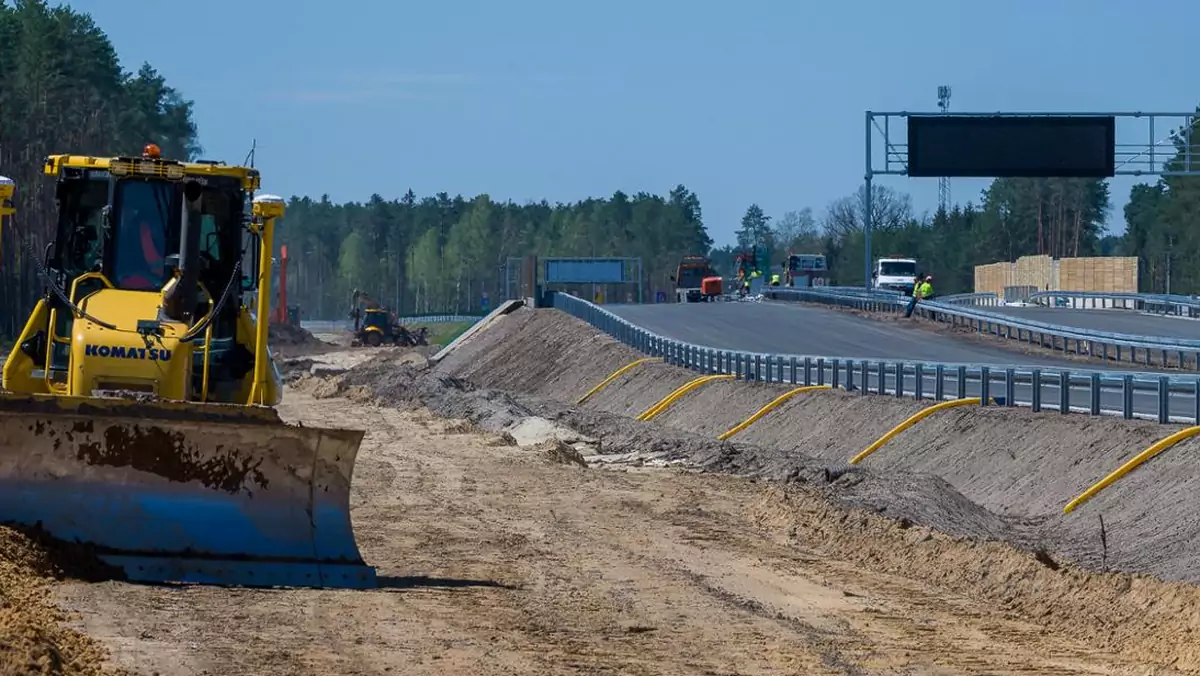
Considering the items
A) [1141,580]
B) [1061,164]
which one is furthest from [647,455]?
[1061,164]

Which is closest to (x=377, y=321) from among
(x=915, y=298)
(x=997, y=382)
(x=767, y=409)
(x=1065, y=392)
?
(x=915, y=298)

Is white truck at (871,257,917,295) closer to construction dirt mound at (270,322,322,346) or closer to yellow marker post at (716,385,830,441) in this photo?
construction dirt mound at (270,322,322,346)

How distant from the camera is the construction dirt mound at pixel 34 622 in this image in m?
8.45

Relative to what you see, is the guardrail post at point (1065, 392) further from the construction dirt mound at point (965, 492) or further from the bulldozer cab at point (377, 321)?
the bulldozer cab at point (377, 321)

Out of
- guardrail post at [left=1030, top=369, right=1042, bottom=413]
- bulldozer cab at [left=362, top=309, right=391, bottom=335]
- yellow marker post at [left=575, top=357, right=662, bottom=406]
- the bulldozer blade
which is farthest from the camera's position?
bulldozer cab at [left=362, top=309, right=391, bottom=335]

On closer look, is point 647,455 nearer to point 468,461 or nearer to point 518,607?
point 468,461

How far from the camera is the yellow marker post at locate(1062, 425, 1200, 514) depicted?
18625 mm

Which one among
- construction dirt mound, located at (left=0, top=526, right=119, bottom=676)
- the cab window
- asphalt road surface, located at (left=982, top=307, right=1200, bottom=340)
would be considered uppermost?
the cab window

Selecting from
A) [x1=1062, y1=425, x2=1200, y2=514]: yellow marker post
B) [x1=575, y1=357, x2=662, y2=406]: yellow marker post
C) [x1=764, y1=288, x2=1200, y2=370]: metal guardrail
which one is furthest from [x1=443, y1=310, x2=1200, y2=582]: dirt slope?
[x1=575, y1=357, x2=662, y2=406]: yellow marker post

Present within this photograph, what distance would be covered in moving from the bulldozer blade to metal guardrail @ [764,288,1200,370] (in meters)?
19.7

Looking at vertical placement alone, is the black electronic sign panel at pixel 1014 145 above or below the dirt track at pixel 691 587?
above

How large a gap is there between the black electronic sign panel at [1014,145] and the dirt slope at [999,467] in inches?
986

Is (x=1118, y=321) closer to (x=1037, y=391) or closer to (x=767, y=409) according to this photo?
(x=767, y=409)

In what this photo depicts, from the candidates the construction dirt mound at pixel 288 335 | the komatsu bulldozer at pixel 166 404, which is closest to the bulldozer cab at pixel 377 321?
the construction dirt mound at pixel 288 335
